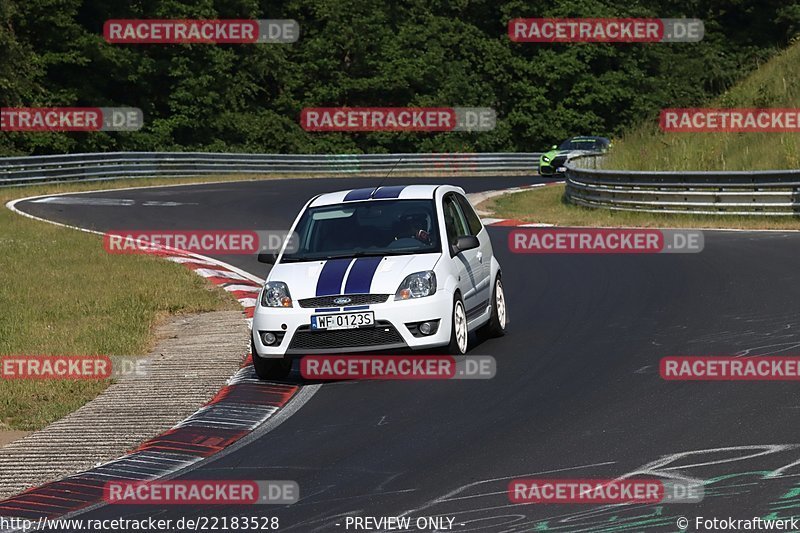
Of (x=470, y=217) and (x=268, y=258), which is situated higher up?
(x=470, y=217)

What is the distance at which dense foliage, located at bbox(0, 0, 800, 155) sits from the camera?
50125 mm

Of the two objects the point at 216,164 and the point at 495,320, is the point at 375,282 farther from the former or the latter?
the point at 216,164

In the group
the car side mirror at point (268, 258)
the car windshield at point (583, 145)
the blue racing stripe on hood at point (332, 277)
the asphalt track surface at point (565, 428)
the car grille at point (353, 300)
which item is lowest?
the asphalt track surface at point (565, 428)

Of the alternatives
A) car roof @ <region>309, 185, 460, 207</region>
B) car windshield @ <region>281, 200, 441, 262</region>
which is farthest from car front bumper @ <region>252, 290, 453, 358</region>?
car roof @ <region>309, 185, 460, 207</region>

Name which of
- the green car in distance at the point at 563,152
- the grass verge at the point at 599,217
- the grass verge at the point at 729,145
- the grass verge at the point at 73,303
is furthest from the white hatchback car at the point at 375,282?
the green car in distance at the point at 563,152

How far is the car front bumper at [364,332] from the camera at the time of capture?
11242 mm

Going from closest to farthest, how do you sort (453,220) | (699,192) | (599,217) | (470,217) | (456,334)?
1. (456,334)
2. (453,220)
3. (470,217)
4. (699,192)
5. (599,217)

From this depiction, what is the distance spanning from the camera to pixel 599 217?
2644cm

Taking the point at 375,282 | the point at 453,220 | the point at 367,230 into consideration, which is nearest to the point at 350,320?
the point at 375,282

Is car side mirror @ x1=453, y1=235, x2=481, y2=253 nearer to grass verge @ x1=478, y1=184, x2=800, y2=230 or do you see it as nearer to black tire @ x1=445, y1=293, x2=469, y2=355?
black tire @ x1=445, y1=293, x2=469, y2=355

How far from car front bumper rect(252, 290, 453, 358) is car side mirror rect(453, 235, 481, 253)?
0.87m

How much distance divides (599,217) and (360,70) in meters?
32.8

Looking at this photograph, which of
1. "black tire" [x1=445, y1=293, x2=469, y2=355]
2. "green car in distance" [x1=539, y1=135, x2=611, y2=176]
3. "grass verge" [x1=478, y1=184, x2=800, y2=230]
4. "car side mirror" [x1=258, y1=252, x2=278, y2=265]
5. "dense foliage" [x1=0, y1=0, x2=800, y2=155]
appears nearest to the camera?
"black tire" [x1=445, y1=293, x2=469, y2=355]

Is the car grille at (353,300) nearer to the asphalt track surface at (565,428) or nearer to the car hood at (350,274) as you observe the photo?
the car hood at (350,274)
